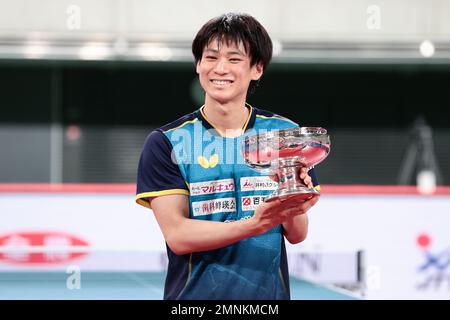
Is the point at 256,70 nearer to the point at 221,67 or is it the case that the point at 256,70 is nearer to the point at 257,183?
the point at 221,67


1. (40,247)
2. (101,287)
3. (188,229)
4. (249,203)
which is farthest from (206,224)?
(40,247)

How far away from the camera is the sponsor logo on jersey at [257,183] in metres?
2.29

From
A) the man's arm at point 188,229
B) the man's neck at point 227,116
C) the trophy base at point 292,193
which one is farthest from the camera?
the man's neck at point 227,116

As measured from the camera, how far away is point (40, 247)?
771cm

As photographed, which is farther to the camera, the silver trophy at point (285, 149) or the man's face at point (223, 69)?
the man's face at point (223, 69)

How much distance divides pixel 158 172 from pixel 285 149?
1.13 feet

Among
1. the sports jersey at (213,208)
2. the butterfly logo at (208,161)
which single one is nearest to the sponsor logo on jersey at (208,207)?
the sports jersey at (213,208)

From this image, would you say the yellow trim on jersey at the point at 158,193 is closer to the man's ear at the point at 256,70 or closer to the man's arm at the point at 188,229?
the man's arm at the point at 188,229

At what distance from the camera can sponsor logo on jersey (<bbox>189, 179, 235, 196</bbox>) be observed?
2256 millimetres

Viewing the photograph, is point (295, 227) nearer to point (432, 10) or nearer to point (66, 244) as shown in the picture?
point (66, 244)

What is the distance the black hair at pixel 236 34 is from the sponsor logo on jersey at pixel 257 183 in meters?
0.32

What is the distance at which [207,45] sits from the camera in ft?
7.55

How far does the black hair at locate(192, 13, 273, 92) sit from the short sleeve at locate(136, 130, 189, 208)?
0.87ft

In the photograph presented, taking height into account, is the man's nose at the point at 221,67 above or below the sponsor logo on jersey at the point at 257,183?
above
